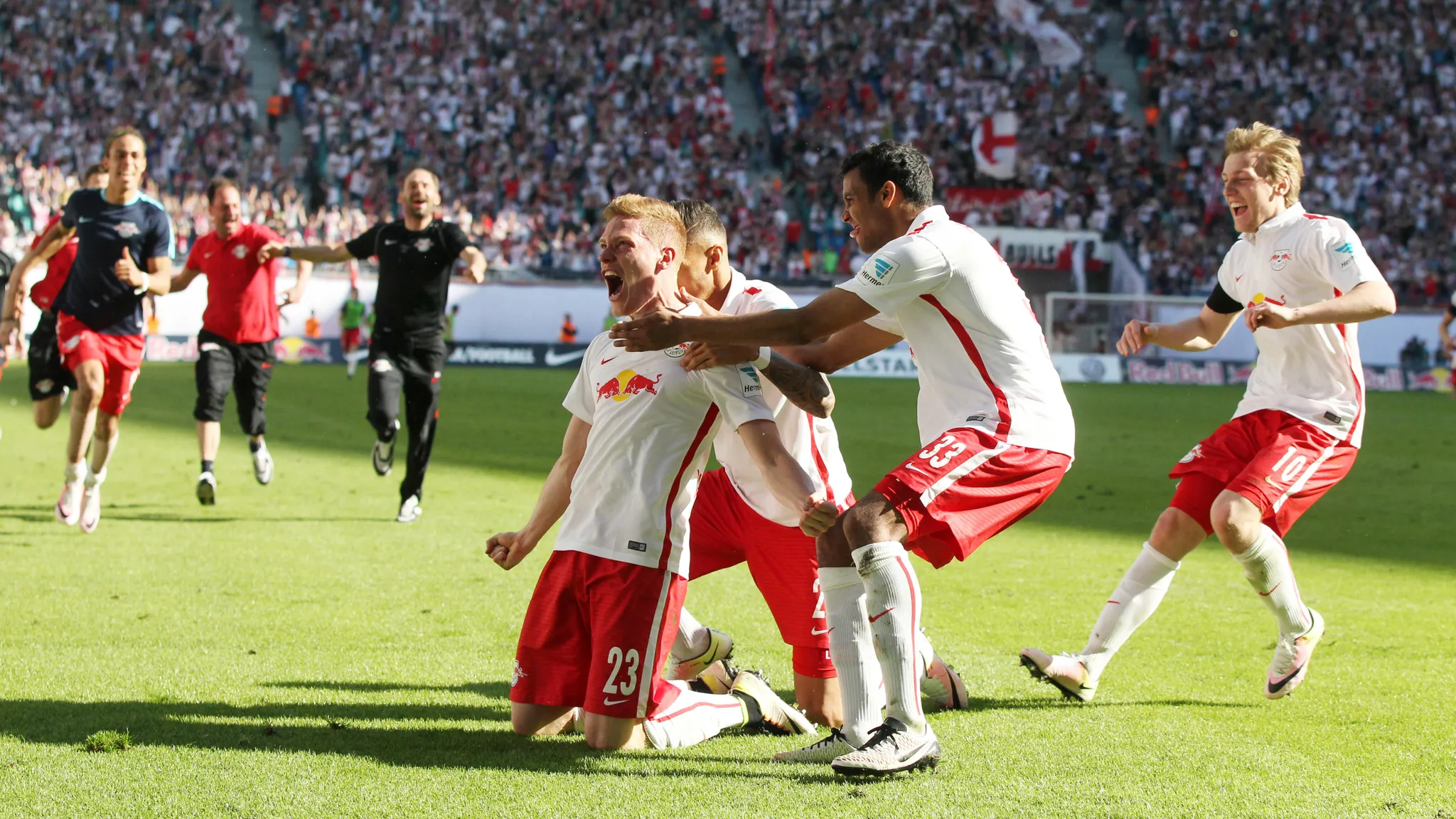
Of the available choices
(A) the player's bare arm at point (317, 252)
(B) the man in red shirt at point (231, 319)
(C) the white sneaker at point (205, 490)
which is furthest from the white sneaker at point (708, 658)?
(B) the man in red shirt at point (231, 319)

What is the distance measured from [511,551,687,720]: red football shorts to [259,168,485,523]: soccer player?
549 centimetres

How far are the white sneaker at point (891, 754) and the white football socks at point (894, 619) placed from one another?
0.10 ft

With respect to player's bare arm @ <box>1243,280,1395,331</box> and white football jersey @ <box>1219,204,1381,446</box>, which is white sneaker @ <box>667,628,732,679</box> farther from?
white football jersey @ <box>1219,204,1381,446</box>

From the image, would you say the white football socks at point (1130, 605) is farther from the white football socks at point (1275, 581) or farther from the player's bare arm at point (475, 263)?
the player's bare arm at point (475, 263)

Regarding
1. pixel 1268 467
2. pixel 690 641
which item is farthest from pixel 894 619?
pixel 1268 467

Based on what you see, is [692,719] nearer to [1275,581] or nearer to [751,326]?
[751,326]

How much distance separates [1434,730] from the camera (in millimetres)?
4680

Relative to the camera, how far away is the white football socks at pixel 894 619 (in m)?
3.98

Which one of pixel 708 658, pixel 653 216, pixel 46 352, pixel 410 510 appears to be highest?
pixel 653 216

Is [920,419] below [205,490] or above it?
above

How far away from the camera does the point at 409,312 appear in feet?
32.1

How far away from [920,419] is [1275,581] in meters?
1.70

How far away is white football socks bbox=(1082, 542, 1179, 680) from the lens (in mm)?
5246

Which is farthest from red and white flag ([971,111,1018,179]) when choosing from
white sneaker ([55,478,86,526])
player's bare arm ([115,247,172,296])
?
white sneaker ([55,478,86,526])
